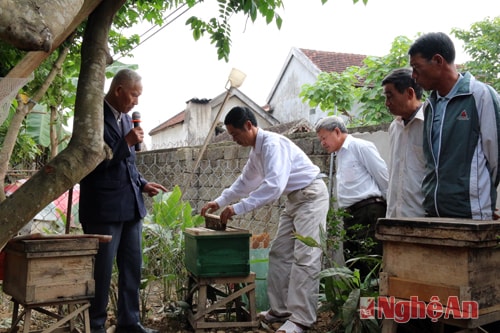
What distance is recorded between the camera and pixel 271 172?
383cm

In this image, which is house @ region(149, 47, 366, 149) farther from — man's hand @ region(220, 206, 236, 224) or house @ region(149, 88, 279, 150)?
man's hand @ region(220, 206, 236, 224)

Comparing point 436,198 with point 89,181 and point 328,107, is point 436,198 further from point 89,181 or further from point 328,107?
point 328,107

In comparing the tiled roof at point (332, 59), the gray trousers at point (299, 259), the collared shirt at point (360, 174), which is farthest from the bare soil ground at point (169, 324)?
the tiled roof at point (332, 59)

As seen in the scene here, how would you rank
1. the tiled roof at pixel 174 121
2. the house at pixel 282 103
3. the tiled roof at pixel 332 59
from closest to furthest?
the house at pixel 282 103 → the tiled roof at pixel 332 59 → the tiled roof at pixel 174 121

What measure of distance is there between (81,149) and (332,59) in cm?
2196

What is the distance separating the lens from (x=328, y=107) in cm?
1306

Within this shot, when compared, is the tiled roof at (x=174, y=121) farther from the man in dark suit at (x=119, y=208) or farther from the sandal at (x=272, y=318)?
the man in dark suit at (x=119, y=208)

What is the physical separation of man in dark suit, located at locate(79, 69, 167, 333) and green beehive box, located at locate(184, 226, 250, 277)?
18.3 inches

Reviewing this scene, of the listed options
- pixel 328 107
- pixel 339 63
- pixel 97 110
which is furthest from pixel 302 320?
pixel 339 63

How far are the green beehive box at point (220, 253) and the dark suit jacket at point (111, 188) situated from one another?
1.77 feet

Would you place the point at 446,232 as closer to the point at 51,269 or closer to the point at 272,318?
the point at 51,269

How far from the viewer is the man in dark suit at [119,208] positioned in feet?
11.2

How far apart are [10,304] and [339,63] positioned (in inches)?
779

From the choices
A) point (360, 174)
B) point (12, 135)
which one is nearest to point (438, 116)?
point (360, 174)
